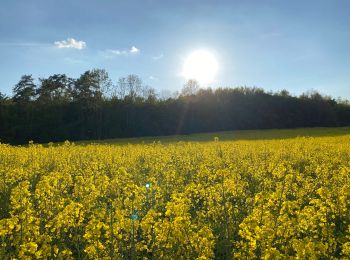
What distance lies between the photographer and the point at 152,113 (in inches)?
2466

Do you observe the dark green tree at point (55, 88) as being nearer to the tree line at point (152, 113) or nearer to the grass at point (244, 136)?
the tree line at point (152, 113)

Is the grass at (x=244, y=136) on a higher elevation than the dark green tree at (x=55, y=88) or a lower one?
lower

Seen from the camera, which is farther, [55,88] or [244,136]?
[55,88]

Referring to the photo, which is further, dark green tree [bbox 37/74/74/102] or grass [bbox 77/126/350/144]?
dark green tree [bbox 37/74/74/102]

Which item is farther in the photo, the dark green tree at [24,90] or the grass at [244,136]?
the dark green tree at [24,90]

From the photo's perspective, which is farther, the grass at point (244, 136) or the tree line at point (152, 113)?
the tree line at point (152, 113)

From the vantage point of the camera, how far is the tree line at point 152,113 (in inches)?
2418

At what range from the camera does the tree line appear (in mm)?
61406

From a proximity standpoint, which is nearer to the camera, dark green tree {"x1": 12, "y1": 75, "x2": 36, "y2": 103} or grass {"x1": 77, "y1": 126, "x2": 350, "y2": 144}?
grass {"x1": 77, "y1": 126, "x2": 350, "y2": 144}

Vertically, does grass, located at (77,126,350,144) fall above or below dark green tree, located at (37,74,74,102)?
below

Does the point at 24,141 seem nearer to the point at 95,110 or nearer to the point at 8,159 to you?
the point at 95,110

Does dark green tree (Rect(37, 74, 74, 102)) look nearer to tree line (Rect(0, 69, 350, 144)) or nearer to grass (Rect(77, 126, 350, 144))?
tree line (Rect(0, 69, 350, 144))

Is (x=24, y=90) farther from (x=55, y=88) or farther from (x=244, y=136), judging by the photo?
(x=244, y=136)

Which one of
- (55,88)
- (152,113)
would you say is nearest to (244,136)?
(152,113)
